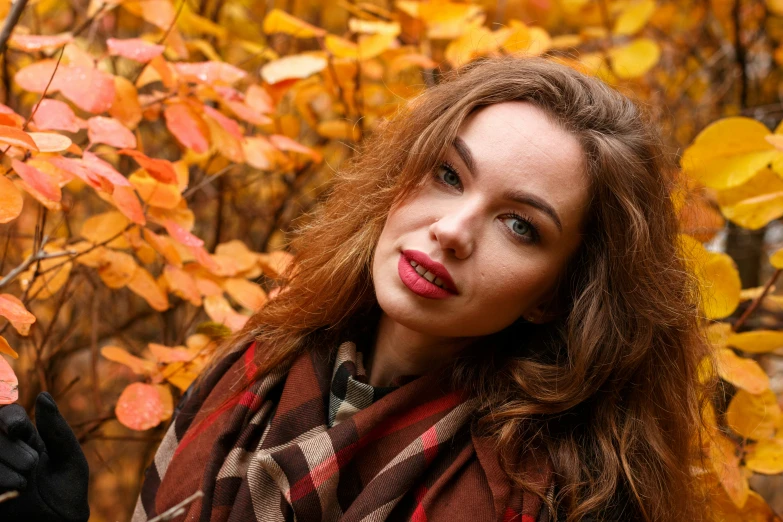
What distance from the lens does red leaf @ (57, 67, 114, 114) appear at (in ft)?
4.80

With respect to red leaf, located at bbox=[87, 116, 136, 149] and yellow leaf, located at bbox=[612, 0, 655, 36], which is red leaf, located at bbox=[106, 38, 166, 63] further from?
yellow leaf, located at bbox=[612, 0, 655, 36]

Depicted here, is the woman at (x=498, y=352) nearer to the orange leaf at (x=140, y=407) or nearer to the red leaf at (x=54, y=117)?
A: the orange leaf at (x=140, y=407)

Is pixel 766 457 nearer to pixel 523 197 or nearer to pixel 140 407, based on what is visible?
pixel 523 197

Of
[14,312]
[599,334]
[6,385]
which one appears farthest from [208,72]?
[599,334]

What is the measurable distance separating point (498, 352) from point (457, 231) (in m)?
0.31

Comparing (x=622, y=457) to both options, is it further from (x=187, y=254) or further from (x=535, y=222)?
(x=187, y=254)

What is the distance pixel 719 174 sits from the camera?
1.55 meters

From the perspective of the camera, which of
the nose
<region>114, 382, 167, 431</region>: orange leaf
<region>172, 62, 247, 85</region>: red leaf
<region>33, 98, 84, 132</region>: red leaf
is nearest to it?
the nose

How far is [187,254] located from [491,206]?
0.74 m

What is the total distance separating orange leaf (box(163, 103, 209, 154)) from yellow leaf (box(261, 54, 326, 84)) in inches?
8.2

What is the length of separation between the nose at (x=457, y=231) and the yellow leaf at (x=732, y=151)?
566 mm

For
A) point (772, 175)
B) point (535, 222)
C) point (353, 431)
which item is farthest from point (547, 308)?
point (772, 175)

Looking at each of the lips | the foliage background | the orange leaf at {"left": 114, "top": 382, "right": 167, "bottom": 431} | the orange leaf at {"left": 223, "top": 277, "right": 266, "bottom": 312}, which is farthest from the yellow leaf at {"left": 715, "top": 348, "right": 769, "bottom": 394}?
the orange leaf at {"left": 114, "top": 382, "right": 167, "bottom": 431}

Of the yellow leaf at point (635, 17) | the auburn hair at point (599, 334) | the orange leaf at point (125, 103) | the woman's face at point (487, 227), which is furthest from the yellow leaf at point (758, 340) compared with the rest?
the orange leaf at point (125, 103)
